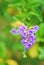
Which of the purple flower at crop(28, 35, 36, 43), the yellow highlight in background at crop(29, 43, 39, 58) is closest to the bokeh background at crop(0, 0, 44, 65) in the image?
the yellow highlight in background at crop(29, 43, 39, 58)

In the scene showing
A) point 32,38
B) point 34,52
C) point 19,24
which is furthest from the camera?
point 34,52

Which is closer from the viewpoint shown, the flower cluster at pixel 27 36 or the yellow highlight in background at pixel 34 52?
the flower cluster at pixel 27 36

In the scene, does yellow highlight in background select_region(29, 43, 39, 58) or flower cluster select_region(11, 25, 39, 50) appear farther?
yellow highlight in background select_region(29, 43, 39, 58)

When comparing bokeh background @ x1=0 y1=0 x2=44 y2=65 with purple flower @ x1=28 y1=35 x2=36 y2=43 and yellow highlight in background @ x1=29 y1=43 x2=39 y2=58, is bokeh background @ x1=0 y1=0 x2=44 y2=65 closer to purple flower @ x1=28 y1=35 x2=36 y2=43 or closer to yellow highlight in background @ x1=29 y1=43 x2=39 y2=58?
yellow highlight in background @ x1=29 y1=43 x2=39 y2=58

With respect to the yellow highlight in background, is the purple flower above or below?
below

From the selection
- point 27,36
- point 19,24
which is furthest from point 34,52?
point 27,36

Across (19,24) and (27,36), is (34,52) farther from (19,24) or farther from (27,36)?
(27,36)

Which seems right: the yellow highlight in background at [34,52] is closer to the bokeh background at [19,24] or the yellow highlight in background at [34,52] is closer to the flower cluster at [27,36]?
the bokeh background at [19,24]

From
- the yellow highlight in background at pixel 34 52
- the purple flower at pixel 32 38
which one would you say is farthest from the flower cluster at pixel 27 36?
Result: the yellow highlight in background at pixel 34 52
